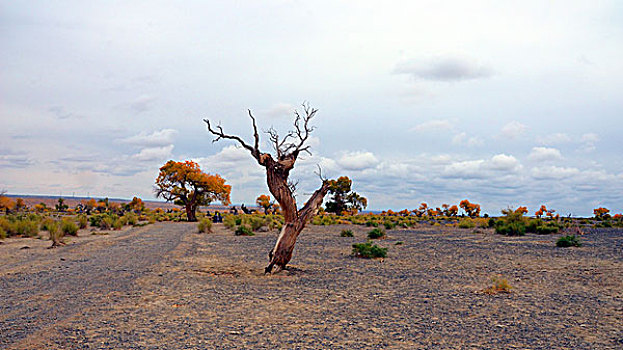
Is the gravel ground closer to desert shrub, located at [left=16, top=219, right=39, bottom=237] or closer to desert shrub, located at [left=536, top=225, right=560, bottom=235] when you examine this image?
desert shrub, located at [left=16, top=219, right=39, bottom=237]

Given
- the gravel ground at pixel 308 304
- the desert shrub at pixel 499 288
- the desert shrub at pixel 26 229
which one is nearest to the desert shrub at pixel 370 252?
the gravel ground at pixel 308 304

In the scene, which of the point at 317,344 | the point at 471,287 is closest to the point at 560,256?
the point at 471,287

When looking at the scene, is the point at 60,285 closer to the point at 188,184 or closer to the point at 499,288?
the point at 499,288

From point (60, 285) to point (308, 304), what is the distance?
5.75 metres

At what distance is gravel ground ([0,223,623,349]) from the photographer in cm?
680

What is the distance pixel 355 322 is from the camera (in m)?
7.84

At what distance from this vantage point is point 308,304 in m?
9.23

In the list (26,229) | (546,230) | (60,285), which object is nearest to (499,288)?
(60,285)

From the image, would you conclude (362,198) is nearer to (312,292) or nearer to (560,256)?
(560,256)

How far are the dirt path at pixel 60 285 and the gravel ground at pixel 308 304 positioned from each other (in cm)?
3

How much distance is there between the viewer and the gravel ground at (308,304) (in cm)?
680

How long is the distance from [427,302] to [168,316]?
4.84 metres

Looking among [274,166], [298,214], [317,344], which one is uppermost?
[274,166]

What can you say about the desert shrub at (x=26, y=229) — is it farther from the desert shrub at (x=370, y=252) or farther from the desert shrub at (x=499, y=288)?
the desert shrub at (x=499, y=288)
